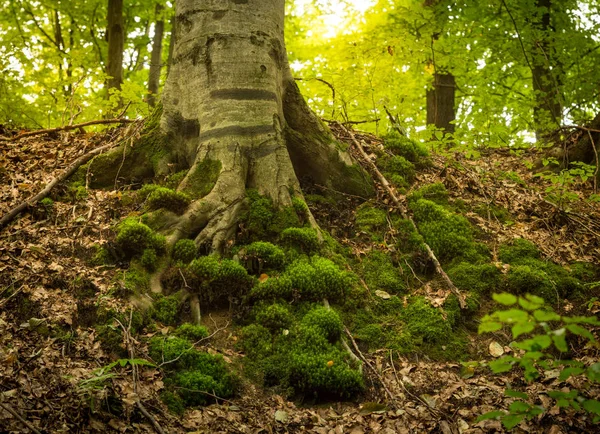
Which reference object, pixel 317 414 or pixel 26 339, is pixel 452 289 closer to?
pixel 317 414

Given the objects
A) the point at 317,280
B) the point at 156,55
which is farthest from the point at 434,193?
the point at 156,55

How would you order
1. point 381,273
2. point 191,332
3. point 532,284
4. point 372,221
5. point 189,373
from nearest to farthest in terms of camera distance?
point 189,373
point 191,332
point 532,284
point 381,273
point 372,221

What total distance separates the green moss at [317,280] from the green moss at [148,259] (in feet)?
4.04

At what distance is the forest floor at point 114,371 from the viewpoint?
273cm

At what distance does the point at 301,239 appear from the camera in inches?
183

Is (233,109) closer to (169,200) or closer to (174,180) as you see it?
(174,180)

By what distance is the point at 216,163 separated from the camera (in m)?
4.96

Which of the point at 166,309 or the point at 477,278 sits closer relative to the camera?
the point at 166,309

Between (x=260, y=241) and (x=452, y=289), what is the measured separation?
195cm

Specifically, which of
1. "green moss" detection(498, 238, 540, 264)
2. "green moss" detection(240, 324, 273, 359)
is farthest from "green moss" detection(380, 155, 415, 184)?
"green moss" detection(240, 324, 273, 359)

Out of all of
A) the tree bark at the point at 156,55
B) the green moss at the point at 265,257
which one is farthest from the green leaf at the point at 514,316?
the tree bark at the point at 156,55

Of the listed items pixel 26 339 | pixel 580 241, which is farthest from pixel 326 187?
pixel 26 339

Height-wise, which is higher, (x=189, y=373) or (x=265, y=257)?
(x=265, y=257)

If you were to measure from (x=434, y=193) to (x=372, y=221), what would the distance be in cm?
106
